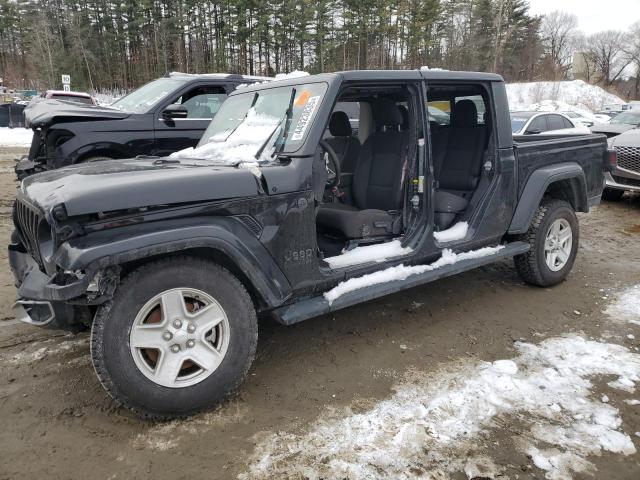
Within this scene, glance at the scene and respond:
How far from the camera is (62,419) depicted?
2.54 meters

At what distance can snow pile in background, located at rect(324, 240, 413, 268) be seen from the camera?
3.21 meters

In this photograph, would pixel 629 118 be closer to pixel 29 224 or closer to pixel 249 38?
pixel 29 224

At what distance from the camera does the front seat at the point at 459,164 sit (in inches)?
159

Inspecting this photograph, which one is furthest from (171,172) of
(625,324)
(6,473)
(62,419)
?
(625,324)

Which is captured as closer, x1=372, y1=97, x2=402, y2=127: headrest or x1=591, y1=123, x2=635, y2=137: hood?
x1=372, y1=97, x2=402, y2=127: headrest

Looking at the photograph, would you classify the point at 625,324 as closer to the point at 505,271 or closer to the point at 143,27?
the point at 505,271

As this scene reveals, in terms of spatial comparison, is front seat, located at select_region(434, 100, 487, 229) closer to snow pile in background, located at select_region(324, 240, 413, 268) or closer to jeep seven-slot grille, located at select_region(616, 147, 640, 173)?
snow pile in background, located at select_region(324, 240, 413, 268)

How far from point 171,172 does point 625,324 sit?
3716 mm

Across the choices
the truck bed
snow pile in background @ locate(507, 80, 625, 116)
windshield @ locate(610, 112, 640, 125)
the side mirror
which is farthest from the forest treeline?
the truck bed

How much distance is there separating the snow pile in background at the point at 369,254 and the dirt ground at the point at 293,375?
65cm

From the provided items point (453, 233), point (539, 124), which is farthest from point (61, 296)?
point (539, 124)

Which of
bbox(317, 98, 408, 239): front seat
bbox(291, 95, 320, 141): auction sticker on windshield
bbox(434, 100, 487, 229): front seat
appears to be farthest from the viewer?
bbox(434, 100, 487, 229): front seat

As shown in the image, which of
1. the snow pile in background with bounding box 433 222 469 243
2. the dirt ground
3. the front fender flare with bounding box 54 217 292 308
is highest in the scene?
the front fender flare with bounding box 54 217 292 308

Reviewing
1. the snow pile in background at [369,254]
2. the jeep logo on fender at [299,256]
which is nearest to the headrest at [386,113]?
the snow pile in background at [369,254]
